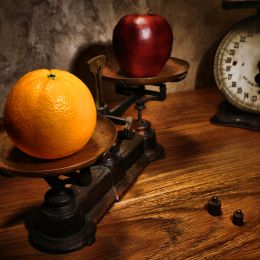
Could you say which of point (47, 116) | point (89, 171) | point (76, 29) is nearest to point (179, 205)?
point (89, 171)

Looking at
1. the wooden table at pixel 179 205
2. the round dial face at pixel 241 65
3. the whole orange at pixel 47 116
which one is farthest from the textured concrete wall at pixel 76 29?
the whole orange at pixel 47 116

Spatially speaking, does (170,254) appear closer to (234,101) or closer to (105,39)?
(234,101)

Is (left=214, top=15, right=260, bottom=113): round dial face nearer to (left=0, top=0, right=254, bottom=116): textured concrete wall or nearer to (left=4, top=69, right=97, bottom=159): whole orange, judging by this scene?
(left=0, top=0, right=254, bottom=116): textured concrete wall

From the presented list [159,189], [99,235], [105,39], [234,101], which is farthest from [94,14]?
[99,235]

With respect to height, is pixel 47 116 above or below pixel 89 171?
above

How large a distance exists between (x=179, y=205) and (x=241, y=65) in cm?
55

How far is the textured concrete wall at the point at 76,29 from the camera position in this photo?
3.55ft

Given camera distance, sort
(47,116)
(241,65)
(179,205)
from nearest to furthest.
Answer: (47,116)
(179,205)
(241,65)

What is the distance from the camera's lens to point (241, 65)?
110 centimetres

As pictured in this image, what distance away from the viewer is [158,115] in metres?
1.22

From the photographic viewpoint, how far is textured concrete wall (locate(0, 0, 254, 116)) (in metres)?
1.08

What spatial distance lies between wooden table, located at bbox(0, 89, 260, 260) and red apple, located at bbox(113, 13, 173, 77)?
0.26m

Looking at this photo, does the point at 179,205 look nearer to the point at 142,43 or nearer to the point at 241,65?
the point at 142,43

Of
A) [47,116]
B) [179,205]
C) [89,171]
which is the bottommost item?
[179,205]
